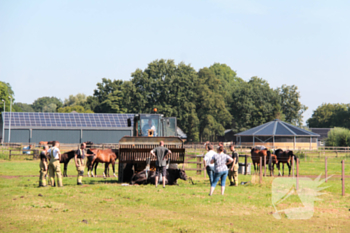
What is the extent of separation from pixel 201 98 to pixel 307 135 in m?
25.1

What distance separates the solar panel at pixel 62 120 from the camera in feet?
Result: 201

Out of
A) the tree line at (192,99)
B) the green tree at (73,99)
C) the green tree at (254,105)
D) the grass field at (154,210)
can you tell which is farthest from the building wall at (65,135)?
the green tree at (73,99)

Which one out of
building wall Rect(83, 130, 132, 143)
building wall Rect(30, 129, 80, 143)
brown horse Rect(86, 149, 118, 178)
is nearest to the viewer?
brown horse Rect(86, 149, 118, 178)

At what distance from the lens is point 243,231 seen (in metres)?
9.18

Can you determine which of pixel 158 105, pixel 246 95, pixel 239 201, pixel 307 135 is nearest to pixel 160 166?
pixel 239 201

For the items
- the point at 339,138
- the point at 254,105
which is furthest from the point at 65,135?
the point at 254,105

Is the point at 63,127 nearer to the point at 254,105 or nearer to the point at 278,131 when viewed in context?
the point at 278,131

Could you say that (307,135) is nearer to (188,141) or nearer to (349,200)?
(188,141)

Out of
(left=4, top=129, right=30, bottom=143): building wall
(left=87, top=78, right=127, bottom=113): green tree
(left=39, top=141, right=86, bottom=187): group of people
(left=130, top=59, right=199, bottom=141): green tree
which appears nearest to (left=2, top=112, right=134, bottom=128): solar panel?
(left=4, top=129, right=30, bottom=143): building wall

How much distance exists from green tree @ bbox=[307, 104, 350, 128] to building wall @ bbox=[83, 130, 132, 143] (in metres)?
74.4

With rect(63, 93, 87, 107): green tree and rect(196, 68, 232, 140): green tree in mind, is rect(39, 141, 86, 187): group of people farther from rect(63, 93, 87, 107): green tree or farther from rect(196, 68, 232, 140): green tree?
rect(63, 93, 87, 107): green tree

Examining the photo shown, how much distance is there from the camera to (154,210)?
11719 millimetres

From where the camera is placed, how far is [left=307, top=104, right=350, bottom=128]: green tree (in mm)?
116062

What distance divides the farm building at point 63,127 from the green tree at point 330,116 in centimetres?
7441
